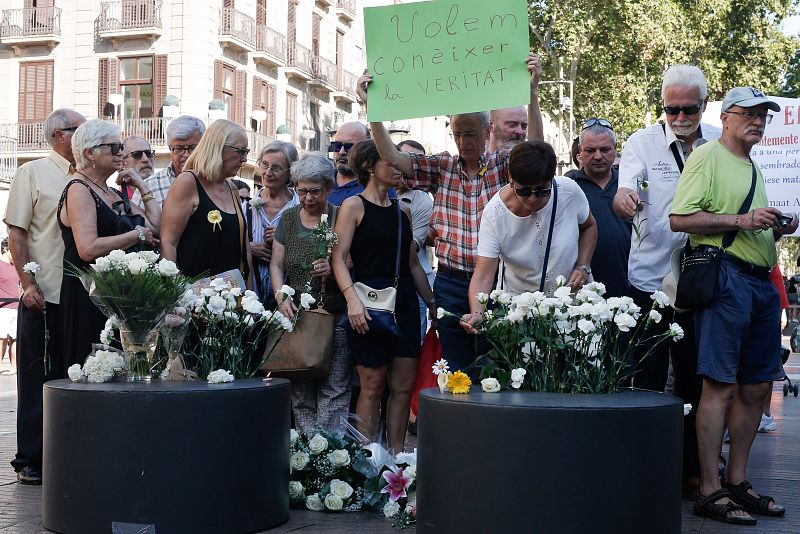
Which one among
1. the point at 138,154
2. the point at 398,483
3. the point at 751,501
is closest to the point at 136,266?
the point at 398,483

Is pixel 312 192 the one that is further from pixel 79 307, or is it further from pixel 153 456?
pixel 153 456

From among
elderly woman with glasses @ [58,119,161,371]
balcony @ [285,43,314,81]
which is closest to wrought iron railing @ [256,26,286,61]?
balcony @ [285,43,314,81]

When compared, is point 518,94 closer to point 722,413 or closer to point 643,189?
point 643,189

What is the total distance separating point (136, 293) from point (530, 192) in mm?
1835

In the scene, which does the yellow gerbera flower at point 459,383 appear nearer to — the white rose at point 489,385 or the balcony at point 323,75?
the white rose at point 489,385

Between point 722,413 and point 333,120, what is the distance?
3942cm

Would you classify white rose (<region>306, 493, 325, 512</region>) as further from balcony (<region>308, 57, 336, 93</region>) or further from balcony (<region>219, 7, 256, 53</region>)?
balcony (<region>308, 57, 336, 93</region>)

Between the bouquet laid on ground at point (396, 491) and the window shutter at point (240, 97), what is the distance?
31427 millimetres

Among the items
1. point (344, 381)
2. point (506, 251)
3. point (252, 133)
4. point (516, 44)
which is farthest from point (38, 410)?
point (252, 133)

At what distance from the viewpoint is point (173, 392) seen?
4.84m

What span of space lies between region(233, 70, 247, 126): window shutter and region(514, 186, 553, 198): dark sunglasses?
105 ft

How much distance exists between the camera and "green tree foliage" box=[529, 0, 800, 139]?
123ft

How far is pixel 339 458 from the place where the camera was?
581 centimetres

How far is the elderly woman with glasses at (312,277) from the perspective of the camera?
6688 mm
